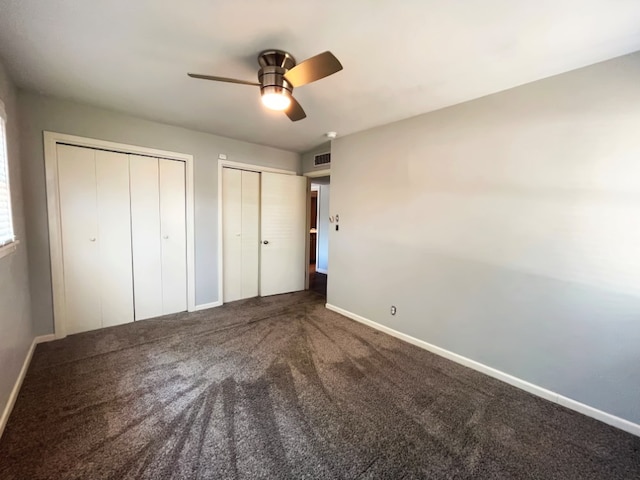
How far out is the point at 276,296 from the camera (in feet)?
14.6

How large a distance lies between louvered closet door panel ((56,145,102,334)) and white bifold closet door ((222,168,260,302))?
147 centimetres

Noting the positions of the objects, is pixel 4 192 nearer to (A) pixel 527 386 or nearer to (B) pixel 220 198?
(B) pixel 220 198

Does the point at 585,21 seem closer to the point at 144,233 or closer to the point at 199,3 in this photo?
the point at 199,3

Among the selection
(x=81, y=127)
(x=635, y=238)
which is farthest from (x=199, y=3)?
(x=635, y=238)

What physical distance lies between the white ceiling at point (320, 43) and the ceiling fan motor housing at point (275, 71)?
6cm

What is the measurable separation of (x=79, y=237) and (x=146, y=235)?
609 millimetres

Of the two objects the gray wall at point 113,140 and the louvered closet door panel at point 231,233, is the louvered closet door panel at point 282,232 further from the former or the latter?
the gray wall at point 113,140

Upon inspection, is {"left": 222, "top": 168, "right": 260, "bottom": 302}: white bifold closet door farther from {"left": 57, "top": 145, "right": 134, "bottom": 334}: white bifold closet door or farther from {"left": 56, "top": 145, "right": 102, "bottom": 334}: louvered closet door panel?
{"left": 56, "top": 145, "right": 102, "bottom": 334}: louvered closet door panel

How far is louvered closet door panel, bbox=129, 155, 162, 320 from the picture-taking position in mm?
3195

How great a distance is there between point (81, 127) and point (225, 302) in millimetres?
2646

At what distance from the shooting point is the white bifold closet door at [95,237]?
9.24 feet

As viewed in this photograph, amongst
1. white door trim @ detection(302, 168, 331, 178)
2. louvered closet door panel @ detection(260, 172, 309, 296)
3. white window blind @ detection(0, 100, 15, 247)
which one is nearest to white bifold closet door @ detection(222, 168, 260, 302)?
louvered closet door panel @ detection(260, 172, 309, 296)

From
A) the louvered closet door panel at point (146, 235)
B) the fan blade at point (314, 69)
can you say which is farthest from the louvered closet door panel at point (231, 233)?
the fan blade at point (314, 69)

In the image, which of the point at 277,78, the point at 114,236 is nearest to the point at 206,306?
the point at 114,236
